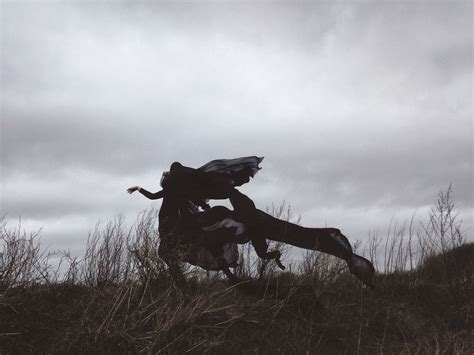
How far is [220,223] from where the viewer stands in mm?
6625

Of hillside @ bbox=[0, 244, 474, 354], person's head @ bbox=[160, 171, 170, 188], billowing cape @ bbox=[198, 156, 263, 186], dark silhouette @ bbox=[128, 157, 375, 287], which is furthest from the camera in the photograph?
person's head @ bbox=[160, 171, 170, 188]

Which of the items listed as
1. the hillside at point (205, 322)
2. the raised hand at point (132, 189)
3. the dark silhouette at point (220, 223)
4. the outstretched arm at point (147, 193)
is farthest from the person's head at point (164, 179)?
the hillside at point (205, 322)

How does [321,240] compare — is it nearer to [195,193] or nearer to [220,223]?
[220,223]

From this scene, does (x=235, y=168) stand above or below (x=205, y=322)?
above

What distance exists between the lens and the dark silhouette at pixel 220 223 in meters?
6.71

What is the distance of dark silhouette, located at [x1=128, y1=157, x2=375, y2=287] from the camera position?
6.71 meters

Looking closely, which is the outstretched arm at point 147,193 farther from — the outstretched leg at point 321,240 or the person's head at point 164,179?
the outstretched leg at point 321,240

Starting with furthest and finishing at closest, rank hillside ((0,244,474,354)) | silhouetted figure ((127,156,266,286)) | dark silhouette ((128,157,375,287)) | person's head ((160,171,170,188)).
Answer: person's head ((160,171,170,188))
silhouetted figure ((127,156,266,286))
dark silhouette ((128,157,375,287))
hillside ((0,244,474,354))

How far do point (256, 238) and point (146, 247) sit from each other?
5.18 feet

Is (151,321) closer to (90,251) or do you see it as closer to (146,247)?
(146,247)

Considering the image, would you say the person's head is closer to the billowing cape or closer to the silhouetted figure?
the silhouetted figure

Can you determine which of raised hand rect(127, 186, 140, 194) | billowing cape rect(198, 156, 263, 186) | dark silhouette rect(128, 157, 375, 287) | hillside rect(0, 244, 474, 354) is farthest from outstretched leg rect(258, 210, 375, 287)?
raised hand rect(127, 186, 140, 194)

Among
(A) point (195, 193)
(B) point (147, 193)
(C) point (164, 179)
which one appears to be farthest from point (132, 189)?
(A) point (195, 193)

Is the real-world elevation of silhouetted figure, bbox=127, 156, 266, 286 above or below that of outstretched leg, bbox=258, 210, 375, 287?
above
